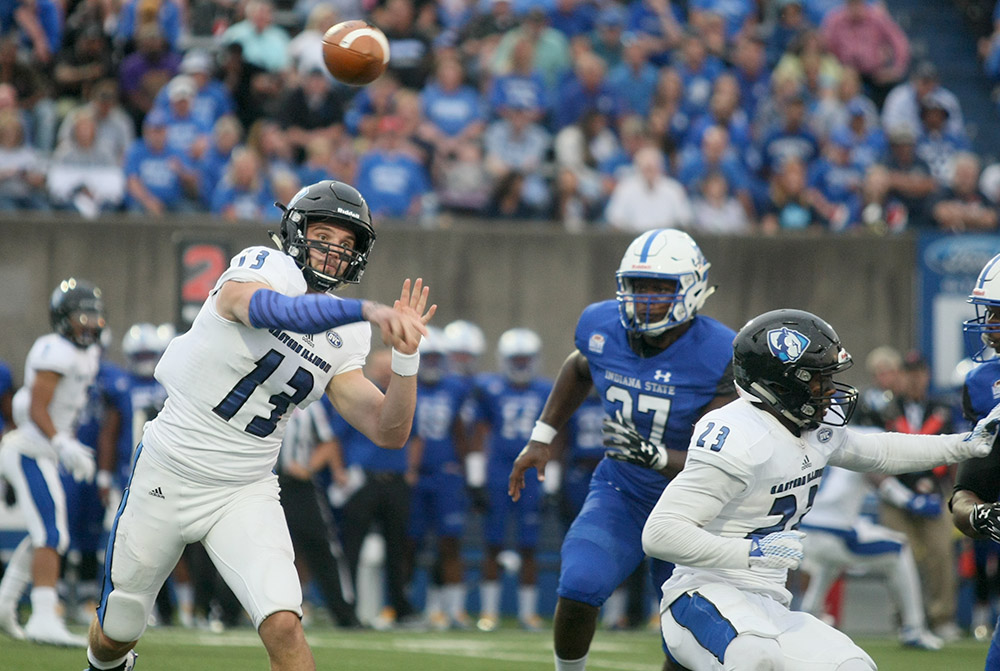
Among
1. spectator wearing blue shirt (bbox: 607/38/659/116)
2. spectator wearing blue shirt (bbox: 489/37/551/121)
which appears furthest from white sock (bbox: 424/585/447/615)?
spectator wearing blue shirt (bbox: 607/38/659/116)

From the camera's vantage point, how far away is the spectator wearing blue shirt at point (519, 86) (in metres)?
12.4

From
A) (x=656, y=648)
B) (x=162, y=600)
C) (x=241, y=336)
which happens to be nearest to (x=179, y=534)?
(x=241, y=336)

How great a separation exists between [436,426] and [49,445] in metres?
3.25

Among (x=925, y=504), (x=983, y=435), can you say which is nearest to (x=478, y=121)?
(x=925, y=504)

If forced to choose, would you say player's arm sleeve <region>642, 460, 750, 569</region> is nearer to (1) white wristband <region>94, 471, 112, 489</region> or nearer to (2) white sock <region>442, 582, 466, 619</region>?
(2) white sock <region>442, 582, 466, 619</region>

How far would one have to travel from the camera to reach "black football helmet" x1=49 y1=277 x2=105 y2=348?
8.19 m

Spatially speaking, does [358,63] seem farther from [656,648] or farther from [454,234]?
[454,234]

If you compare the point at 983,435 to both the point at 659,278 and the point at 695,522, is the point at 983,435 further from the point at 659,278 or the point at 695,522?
the point at 659,278

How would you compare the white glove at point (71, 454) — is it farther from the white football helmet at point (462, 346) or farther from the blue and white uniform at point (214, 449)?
the white football helmet at point (462, 346)

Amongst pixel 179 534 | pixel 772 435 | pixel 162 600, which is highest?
pixel 772 435

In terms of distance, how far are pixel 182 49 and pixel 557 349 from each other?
14.8 feet

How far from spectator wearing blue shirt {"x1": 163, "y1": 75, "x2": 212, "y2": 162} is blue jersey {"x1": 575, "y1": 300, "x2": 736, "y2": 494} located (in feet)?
22.5

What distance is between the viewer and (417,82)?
12805 mm

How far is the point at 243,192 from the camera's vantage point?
1151 centimetres
